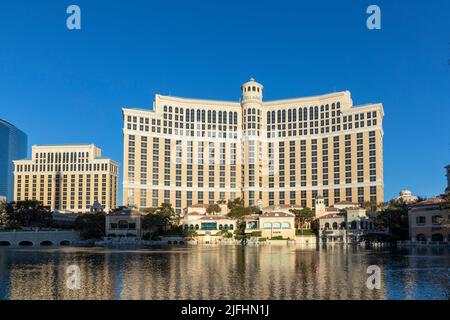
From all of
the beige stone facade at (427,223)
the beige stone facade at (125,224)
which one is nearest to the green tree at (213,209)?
the beige stone facade at (125,224)

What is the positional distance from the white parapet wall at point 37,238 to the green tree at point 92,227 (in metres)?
3.48

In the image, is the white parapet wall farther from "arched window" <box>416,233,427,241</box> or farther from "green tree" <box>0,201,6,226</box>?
"arched window" <box>416,233,427,241</box>

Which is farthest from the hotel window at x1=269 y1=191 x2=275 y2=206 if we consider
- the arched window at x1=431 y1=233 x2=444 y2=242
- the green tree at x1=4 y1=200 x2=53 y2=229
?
the arched window at x1=431 y1=233 x2=444 y2=242

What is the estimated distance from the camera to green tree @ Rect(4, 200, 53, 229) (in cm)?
13775

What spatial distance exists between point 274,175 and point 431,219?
83986 mm

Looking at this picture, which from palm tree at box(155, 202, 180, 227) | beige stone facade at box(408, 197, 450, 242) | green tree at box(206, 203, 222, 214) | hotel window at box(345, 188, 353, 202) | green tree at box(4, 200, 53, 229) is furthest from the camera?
hotel window at box(345, 188, 353, 202)

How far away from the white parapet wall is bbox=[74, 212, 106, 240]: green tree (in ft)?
11.4

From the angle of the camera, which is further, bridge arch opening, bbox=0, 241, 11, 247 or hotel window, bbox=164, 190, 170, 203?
hotel window, bbox=164, 190, 170, 203

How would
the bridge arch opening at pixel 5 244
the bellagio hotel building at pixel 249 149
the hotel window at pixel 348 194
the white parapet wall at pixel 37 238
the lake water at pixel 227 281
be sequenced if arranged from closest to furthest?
the lake water at pixel 227 281 → the white parapet wall at pixel 37 238 → the bridge arch opening at pixel 5 244 → the hotel window at pixel 348 194 → the bellagio hotel building at pixel 249 149

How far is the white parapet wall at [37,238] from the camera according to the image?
4833 inches

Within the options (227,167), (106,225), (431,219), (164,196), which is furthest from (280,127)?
(431,219)

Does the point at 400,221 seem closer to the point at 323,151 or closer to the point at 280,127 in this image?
the point at 323,151

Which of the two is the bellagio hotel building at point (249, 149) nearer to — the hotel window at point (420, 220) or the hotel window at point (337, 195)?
the hotel window at point (337, 195)
